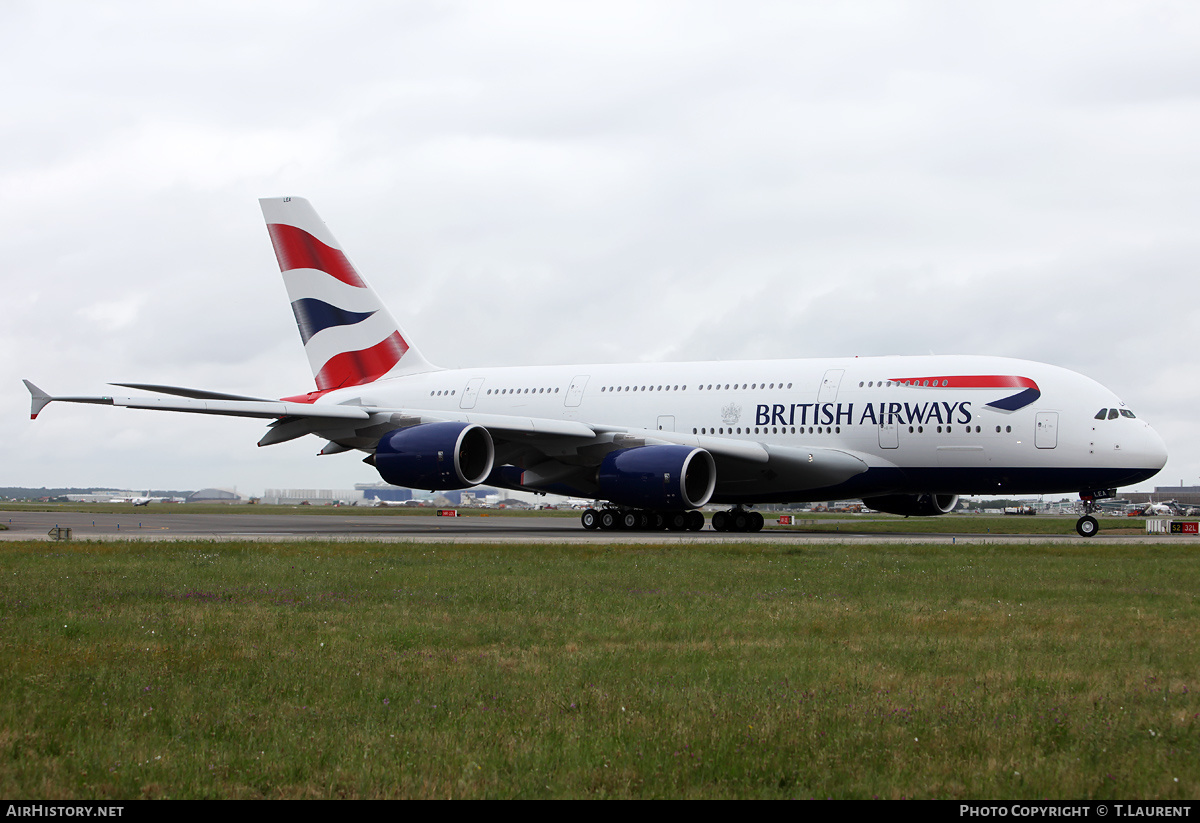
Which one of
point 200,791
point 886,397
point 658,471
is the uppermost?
point 886,397

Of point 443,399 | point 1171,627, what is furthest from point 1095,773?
point 443,399

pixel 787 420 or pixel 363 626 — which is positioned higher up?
pixel 787 420

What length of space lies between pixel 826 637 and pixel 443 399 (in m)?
25.3

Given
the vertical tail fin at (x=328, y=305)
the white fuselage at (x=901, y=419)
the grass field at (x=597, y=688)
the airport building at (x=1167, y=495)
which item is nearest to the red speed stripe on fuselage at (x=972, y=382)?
the white fuselage at (x=901, y=419)

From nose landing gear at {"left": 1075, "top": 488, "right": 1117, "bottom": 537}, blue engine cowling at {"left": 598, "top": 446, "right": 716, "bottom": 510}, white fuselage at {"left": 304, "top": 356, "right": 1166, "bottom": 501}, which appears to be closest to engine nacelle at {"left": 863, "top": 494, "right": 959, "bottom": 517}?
white fuselage at {"left": 304, "top": 356, "right": 1166, "bottom": 501}

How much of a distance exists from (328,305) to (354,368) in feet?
6.95

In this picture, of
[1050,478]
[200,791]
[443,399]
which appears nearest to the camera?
[200,791]

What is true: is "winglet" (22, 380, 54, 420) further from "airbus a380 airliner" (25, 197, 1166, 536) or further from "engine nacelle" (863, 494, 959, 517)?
"engine nacelle" (863, 494, 959, 517)

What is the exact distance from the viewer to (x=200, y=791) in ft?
16.5

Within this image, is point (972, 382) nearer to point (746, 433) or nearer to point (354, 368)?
point (746, 433)

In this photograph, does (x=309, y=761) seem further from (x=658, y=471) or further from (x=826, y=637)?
(x=658, y=471)

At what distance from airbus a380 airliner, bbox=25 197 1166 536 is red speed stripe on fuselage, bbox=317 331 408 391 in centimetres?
126

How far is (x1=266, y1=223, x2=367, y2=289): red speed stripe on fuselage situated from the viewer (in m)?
33.8

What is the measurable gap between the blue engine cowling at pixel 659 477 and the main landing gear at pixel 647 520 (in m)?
2.58
